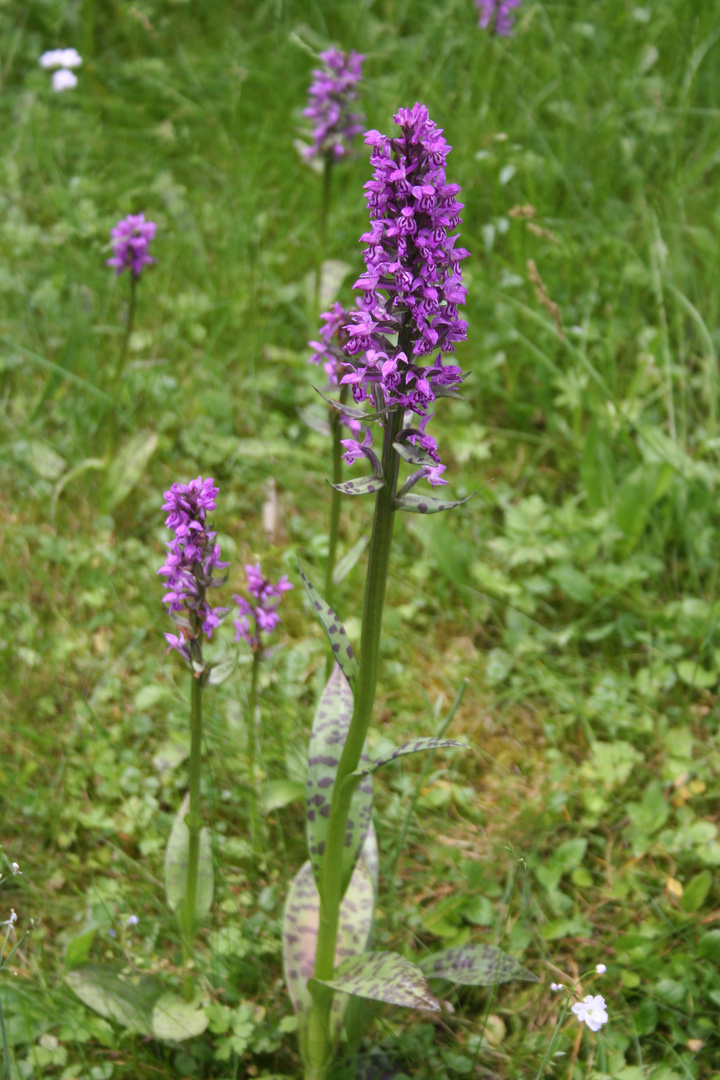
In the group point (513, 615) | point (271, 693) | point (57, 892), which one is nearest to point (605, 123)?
point (513, 615)

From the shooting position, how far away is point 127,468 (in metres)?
3.79

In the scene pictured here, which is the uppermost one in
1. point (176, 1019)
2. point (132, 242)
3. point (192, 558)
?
point (132, 242)

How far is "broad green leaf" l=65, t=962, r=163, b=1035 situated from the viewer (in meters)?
2.33

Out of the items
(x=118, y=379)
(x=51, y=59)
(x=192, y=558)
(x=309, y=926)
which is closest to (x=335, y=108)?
(x=118, y=379)

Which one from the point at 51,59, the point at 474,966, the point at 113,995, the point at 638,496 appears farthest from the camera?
the point at 51,59

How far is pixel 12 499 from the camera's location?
3.83 meters

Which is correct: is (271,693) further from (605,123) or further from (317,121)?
(605,123)

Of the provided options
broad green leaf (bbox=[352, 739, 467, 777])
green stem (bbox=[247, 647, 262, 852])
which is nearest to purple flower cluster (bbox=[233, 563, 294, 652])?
green stem (bbox=[247, 647, 262, 852])

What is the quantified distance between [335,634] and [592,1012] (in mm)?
964

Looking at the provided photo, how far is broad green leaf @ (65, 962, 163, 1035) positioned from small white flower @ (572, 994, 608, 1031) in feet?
3.77

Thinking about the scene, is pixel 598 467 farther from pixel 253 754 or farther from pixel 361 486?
pixel 361 486

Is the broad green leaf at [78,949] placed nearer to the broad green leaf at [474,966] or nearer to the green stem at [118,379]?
the broad green leaf at [474,966]

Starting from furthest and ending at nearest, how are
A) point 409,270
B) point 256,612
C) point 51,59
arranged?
1. point 51,59
2. point 256,612
3. point 409,270

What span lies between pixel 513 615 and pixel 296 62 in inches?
151
